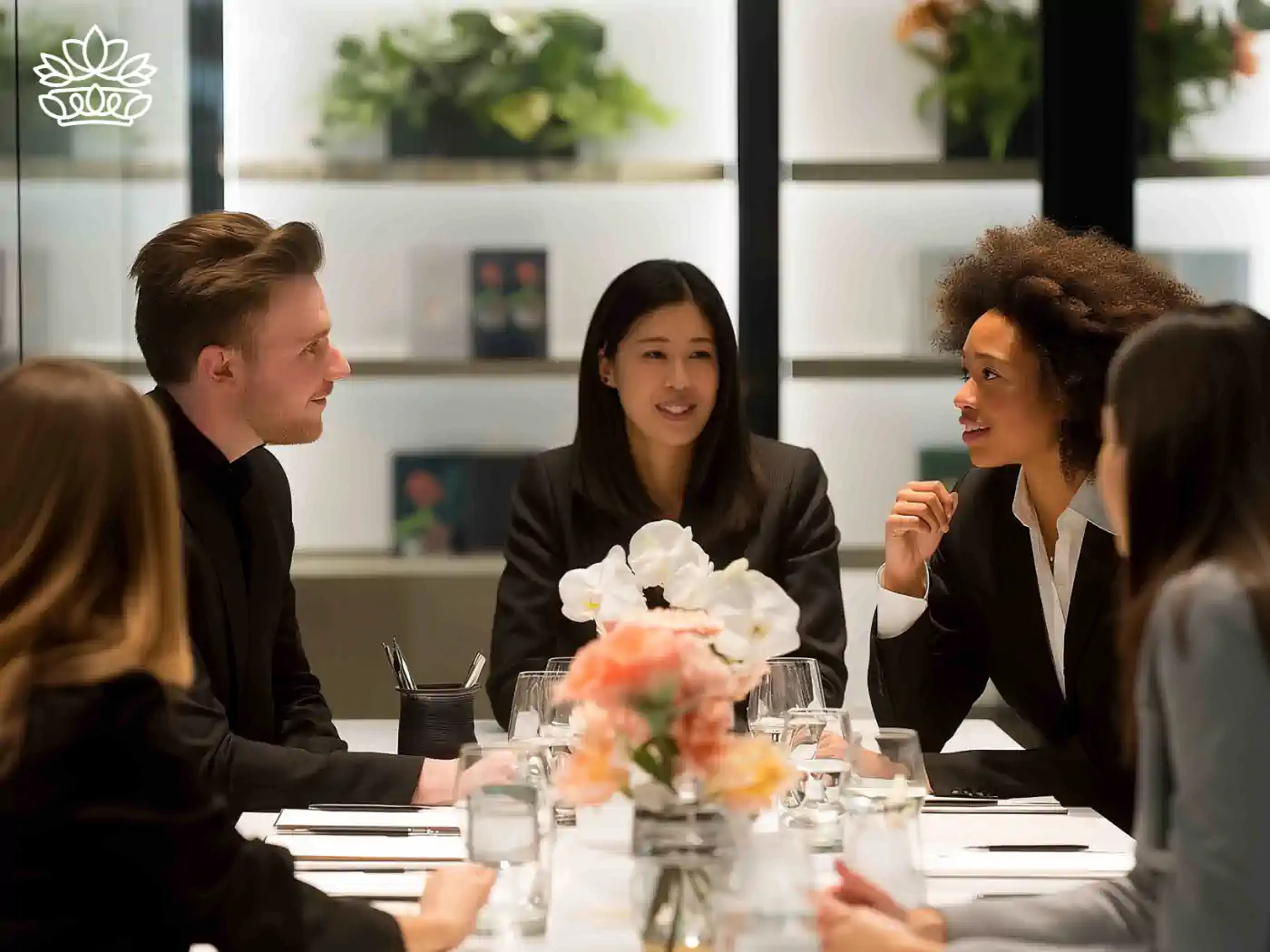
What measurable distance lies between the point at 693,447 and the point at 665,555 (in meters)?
1.15

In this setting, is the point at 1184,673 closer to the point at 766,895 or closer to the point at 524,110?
the point at 766,895

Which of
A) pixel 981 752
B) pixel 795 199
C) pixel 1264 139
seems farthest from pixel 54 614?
pixel 1264 139

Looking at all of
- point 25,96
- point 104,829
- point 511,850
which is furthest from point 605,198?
point 104,829

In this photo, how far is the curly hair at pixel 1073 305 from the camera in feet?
7.61

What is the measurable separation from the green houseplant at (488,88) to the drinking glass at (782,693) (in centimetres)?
204

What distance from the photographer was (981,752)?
6.73 ft

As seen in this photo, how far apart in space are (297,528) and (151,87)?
1.03 m

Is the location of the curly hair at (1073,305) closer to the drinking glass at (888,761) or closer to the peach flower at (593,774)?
the drinking glass at (888,761)

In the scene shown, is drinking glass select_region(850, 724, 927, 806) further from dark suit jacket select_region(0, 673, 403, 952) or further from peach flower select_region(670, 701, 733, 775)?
dark suit jacket select_region(0, 673, 403, 952)

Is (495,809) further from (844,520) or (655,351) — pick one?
(844,520)

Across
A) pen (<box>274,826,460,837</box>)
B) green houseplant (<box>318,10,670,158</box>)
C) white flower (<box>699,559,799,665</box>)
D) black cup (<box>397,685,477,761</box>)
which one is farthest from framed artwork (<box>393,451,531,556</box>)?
white flower (<box>699,559,799,665</box>)

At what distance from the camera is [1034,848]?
5.56 feet

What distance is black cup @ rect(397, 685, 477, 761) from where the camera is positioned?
1.98 metres

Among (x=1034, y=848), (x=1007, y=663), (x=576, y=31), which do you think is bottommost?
(x=1034, y=848)
